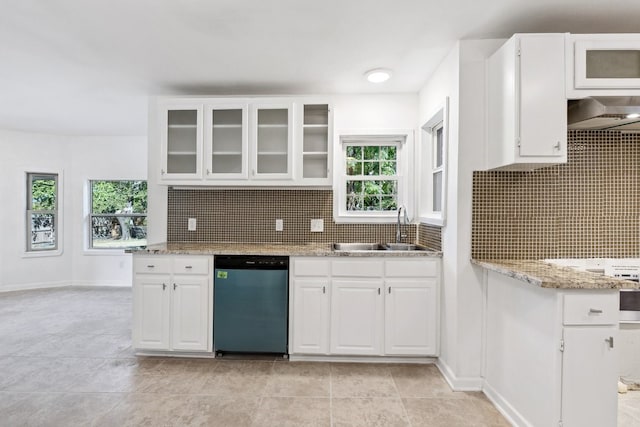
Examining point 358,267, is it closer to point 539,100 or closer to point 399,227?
point 399,227

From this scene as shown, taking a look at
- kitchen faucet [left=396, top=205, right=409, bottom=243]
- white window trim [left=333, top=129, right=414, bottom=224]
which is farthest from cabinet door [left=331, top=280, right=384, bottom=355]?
white window trim [left=333, top=129, right=414, bottom=224]

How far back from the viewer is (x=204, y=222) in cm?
345

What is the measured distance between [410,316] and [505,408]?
86cm

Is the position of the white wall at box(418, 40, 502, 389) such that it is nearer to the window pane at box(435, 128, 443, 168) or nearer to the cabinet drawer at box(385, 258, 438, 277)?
the cabinet drawer at box(385, 258, 438, 277)

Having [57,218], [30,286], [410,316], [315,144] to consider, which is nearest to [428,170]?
[315,144]

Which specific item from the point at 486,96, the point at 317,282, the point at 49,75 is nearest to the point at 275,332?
the point at 317,282

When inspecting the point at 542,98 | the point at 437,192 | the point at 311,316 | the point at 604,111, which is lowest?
the point at 311,316

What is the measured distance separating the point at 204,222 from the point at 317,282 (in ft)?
4.73

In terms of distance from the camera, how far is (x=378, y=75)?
2906mm

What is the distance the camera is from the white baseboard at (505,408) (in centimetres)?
193

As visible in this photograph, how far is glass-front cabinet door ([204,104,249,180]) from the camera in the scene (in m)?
3.12

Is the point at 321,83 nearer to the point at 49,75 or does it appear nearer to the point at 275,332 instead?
the point at 275,332

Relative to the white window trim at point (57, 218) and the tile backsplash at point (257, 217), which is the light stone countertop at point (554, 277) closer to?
the tile backsplash at point (257, 217)

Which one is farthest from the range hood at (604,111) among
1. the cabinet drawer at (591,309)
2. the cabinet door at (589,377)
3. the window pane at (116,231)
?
the window pane at (116,231)
